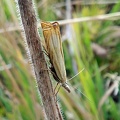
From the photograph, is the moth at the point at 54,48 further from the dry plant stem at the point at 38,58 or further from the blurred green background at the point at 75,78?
the blurred green background at the point at 75,78

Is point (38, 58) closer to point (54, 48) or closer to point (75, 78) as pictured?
point (54, 48)

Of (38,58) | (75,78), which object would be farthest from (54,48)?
(75,78)

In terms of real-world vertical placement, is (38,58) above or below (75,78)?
above

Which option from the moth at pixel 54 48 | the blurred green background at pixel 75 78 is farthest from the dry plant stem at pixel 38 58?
the blurred green background at pixel 75 78

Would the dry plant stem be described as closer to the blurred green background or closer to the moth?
the moth

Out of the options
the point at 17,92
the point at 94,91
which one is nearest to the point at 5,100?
the point at 17,92
